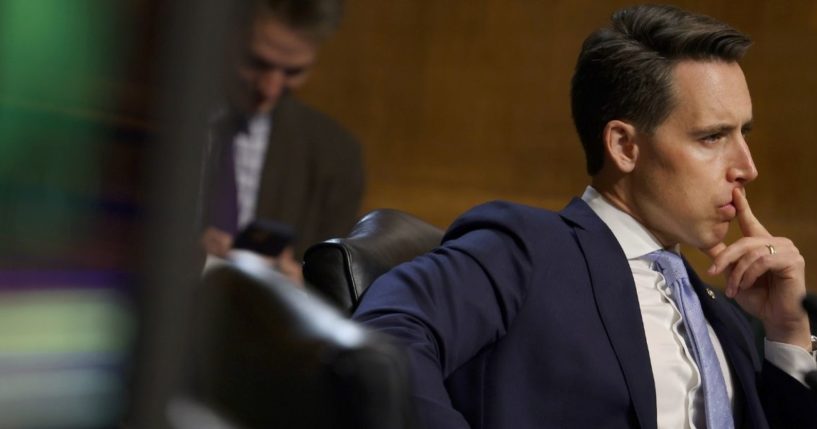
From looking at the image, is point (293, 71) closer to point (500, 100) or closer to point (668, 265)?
point (668, 265)

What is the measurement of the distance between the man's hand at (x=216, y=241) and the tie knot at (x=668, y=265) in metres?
1.51

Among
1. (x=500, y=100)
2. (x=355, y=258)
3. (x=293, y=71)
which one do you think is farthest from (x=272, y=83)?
(x=500, y=100)

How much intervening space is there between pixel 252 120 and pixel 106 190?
1.9 inches

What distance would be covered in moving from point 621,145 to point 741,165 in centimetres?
19

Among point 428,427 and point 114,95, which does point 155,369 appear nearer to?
point 114,95

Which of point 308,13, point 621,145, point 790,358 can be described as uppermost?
point 308,13

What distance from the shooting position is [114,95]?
35cm

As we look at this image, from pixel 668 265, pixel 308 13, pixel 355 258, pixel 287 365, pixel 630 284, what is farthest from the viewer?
A: pixel 668 265

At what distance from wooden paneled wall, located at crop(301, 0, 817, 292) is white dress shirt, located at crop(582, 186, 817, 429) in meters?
1.49

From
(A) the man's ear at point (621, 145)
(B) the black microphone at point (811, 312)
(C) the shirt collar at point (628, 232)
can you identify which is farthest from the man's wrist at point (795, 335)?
(A) the man's ear at point (621, 145)

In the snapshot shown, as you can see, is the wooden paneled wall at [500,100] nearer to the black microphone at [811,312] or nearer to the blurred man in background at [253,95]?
the black microphone at [811,312]

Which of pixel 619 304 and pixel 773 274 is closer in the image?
pixel 619 304

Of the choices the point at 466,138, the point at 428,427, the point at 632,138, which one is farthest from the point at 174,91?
the point at 466,138

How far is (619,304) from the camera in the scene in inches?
66.6
